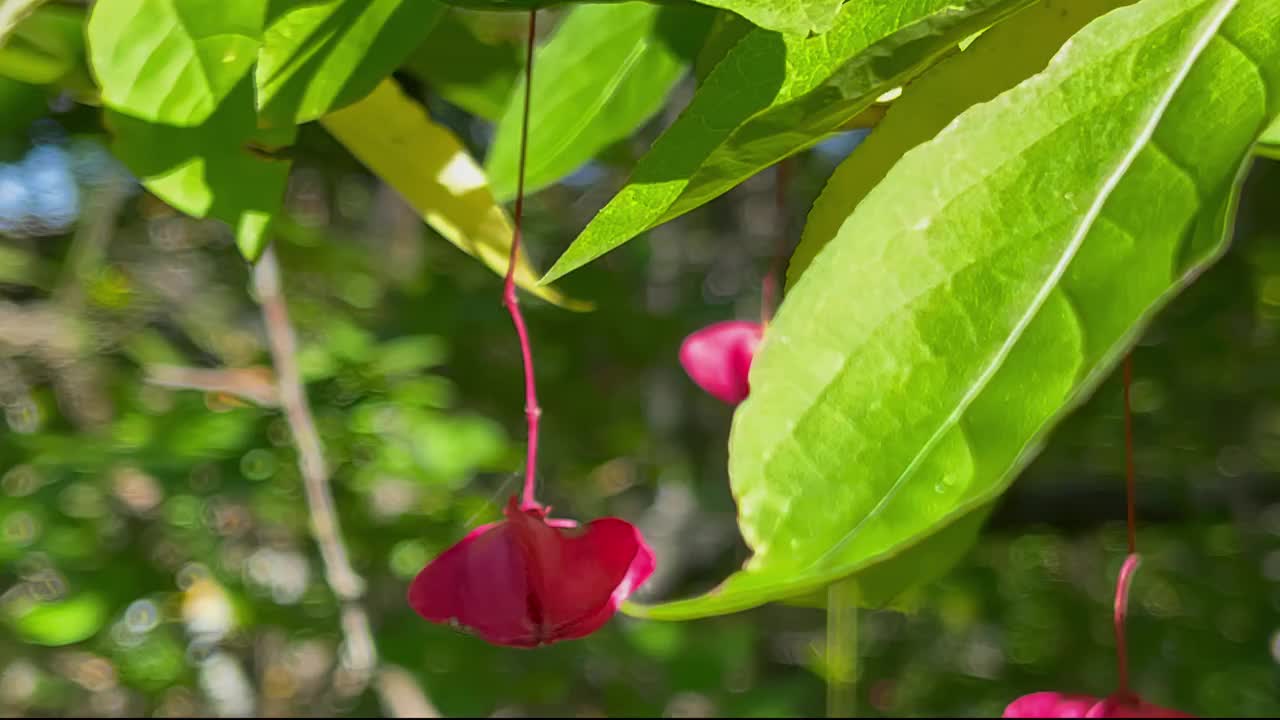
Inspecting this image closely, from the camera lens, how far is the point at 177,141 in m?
0.42

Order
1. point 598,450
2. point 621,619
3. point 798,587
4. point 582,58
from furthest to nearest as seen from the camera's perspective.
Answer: point 598,450 → point 621,619 → point 582,58 → point 798,587

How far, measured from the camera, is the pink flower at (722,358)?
2.41ft

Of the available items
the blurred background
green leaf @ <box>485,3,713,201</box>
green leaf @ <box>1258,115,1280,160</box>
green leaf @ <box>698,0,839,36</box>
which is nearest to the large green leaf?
green leaf @ <box>698,0,839,36</box>

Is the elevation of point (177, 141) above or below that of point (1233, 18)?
below

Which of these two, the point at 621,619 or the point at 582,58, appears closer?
the point at 582,58

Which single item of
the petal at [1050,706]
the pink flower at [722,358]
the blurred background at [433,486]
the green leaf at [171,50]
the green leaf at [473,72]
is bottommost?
the blurred background at [433,486]

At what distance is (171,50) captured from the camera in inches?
15.5

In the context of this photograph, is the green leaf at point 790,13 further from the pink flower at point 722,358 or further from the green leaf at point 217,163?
the pink flower at point 722,358

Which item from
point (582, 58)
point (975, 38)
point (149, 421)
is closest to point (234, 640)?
point (149, 421)

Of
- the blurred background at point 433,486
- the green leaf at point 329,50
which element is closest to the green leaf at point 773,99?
the green leaf at point 329,50

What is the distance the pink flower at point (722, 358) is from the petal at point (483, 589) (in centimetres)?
25

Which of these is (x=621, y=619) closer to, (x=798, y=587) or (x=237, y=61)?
(x=237, y=61)

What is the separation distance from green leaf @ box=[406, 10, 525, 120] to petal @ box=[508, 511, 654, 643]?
27 centimetres

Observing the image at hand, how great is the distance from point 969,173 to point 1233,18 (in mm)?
72
